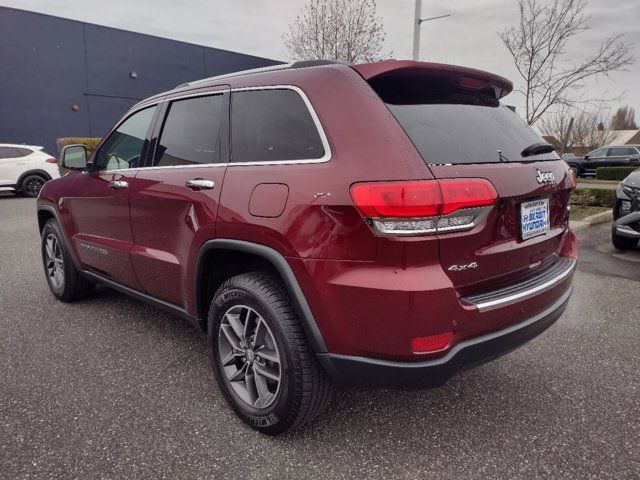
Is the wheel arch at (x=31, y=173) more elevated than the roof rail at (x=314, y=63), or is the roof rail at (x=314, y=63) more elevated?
the roof rail at (x=314, y=63)

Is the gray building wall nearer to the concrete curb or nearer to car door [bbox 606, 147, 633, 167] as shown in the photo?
the concrete curb

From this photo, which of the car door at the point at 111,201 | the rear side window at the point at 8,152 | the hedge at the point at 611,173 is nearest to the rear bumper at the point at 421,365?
the car door at the point at 111,201

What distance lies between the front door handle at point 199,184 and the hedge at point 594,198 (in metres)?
9.66

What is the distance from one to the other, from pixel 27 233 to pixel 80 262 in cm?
506

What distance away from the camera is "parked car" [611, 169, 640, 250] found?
5.60 meters

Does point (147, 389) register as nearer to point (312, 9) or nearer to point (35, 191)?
point (35, 191)

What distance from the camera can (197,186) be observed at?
8.16ft

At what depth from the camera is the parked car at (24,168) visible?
12.5 m

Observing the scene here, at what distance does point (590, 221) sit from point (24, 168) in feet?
45.0

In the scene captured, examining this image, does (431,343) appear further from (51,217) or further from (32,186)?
(32,186)

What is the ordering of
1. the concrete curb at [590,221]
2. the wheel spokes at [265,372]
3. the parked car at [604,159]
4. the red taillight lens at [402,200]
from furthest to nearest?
the parked car at [604,159]
the concrete curb at [590,221]
the wheel spokes at [265,372]
the red taillight lens at [402,200]

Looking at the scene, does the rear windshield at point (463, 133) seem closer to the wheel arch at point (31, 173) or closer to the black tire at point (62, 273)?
the black tire at point (62, 273)

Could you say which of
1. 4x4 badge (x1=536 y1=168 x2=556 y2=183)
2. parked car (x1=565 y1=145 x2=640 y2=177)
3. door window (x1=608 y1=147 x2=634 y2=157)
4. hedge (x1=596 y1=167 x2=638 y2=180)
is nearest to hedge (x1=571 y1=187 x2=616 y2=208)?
4x4 badge (x1=536 y1=168 x2=556 y2=183)

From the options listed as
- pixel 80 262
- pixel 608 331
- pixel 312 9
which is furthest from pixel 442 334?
pixel 312 9
